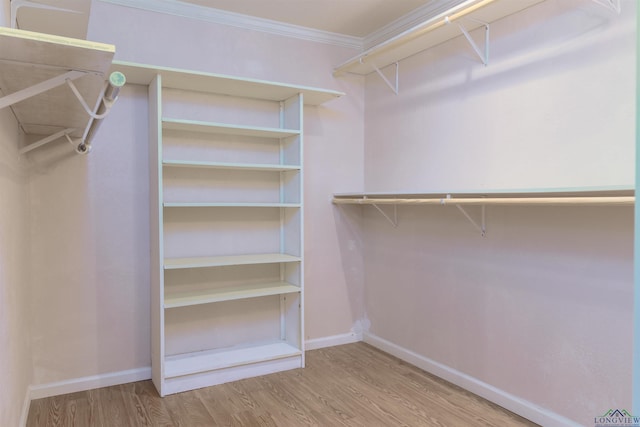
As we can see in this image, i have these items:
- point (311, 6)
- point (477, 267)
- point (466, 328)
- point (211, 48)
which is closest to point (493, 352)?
point (466, 328)

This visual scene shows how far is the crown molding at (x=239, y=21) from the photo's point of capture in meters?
2.92

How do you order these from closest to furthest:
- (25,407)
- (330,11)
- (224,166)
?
(25,407) < (224,166) < (330,11)

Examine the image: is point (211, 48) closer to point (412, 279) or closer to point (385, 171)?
point (385, 171)

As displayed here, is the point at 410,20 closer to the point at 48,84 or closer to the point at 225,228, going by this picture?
the point at 225,228

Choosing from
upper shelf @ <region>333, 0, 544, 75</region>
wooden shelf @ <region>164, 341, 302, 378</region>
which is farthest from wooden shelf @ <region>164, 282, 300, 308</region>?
upper shelf @ <region>333, 0, 544, 75</region>

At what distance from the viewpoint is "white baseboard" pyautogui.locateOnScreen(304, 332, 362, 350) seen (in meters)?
3.56

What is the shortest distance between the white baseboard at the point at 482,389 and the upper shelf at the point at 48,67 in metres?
2.62

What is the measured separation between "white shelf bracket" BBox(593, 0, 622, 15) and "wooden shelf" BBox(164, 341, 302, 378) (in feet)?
9.05

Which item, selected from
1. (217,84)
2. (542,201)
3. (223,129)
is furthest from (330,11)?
(542,201)

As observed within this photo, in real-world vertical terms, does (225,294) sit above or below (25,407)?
above

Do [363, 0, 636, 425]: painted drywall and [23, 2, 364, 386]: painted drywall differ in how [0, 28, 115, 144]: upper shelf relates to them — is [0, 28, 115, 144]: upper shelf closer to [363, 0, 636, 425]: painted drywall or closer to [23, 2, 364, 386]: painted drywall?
[23, 2, 364, 386]: painted drywall

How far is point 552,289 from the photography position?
2.29 meters

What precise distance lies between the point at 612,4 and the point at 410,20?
1443mm

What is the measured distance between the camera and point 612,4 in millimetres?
1993
